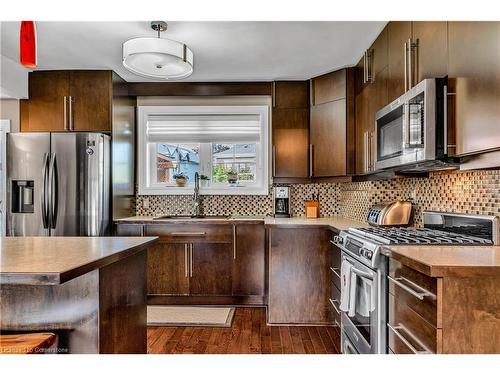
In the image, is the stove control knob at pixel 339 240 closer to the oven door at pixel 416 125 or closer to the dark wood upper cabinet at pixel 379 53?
the oven door at pixel 416 125

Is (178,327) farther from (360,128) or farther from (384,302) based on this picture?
(360,128)

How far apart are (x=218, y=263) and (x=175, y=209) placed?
35.9 inches

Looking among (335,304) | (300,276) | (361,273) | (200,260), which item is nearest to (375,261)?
(361,273)

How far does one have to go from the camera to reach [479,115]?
56.6 inches

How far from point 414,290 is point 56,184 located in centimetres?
310

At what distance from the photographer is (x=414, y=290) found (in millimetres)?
1444

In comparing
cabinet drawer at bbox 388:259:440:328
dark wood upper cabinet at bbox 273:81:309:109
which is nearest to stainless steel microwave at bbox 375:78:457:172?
cabinet drawer at bbox 388:259:440:328

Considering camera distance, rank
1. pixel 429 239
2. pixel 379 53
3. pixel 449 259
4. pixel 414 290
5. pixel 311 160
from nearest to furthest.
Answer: pixel 449 259, pixel 414 290, pixel 429 239, pixel 379 53, pixel 311 160

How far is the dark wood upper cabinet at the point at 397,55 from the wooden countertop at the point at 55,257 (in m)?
1.69

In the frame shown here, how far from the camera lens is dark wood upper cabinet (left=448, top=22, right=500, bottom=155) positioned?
1339mm

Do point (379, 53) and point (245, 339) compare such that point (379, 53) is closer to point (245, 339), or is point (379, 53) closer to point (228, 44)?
point (228, 44)

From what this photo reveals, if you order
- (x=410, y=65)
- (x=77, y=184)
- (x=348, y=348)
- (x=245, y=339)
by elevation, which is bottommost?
(x=245, y=339)

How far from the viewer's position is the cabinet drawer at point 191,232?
3625 millimetres

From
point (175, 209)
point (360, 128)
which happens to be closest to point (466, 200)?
point (360, 128)
